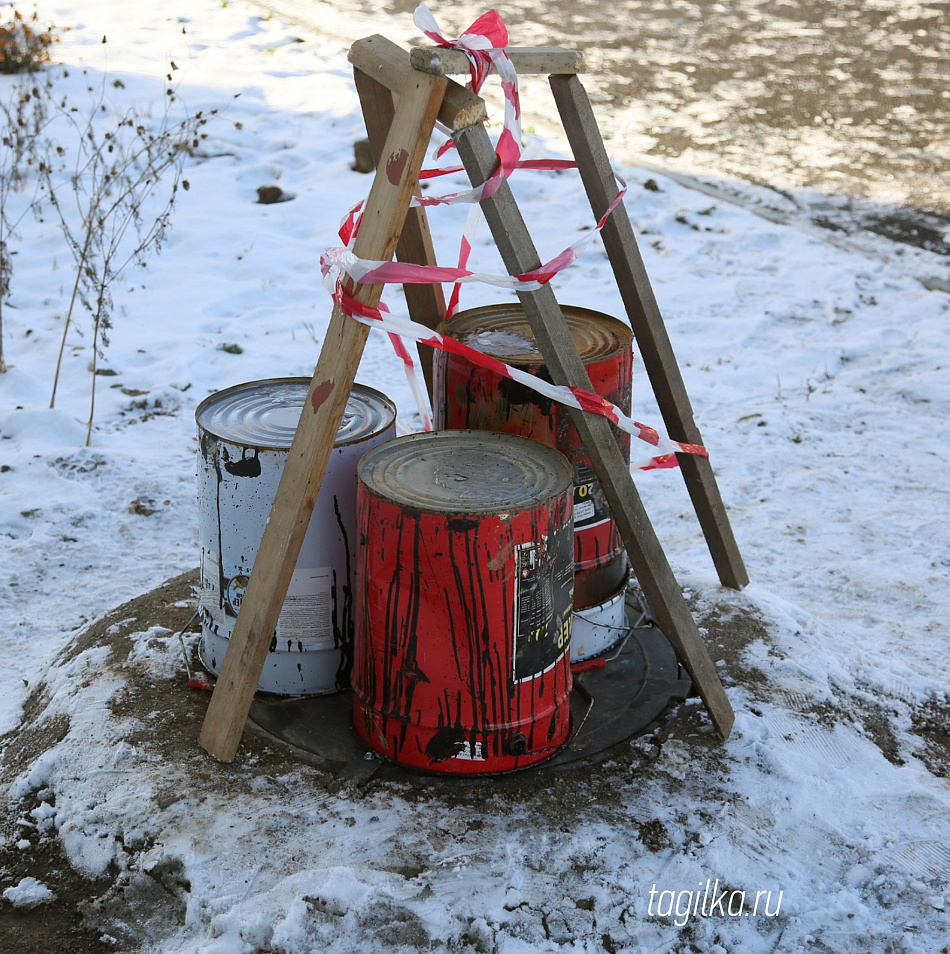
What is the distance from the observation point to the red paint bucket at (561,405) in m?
2.88

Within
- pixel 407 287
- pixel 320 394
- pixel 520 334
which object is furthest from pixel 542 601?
pixel 407 287

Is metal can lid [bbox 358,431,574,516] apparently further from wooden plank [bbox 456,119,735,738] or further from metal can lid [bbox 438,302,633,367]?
metal can lid [bbox 438,302,633,367]

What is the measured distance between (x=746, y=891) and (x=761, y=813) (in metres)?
0.25

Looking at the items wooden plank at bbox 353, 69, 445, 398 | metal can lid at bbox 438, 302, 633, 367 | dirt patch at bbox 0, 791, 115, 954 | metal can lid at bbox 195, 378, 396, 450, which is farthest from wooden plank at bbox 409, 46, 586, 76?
dirt patch at bbox 0, 791, 115, 954

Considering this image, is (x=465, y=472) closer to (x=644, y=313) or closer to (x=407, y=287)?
(x=407, y=287)

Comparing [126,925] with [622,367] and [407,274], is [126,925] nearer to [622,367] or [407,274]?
[407,274]

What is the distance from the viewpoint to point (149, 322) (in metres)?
5.88

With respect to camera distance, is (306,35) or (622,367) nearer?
(622,367)

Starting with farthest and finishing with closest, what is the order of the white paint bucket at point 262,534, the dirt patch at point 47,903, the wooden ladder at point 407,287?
the white paint bucket at point 262,534
the wooden ladder at point 407,287
the dirt patch at point 47,903

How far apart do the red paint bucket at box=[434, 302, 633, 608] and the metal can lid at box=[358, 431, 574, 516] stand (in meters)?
0.11

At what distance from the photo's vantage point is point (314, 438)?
2529mm

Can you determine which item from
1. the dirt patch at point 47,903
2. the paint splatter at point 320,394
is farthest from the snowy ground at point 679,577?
the paint splatter at point 320,394

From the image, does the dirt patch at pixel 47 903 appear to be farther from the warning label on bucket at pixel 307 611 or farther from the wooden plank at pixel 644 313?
the wooden plank at pixel 644 313

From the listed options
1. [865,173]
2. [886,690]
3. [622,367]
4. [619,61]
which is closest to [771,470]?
[886,690]
